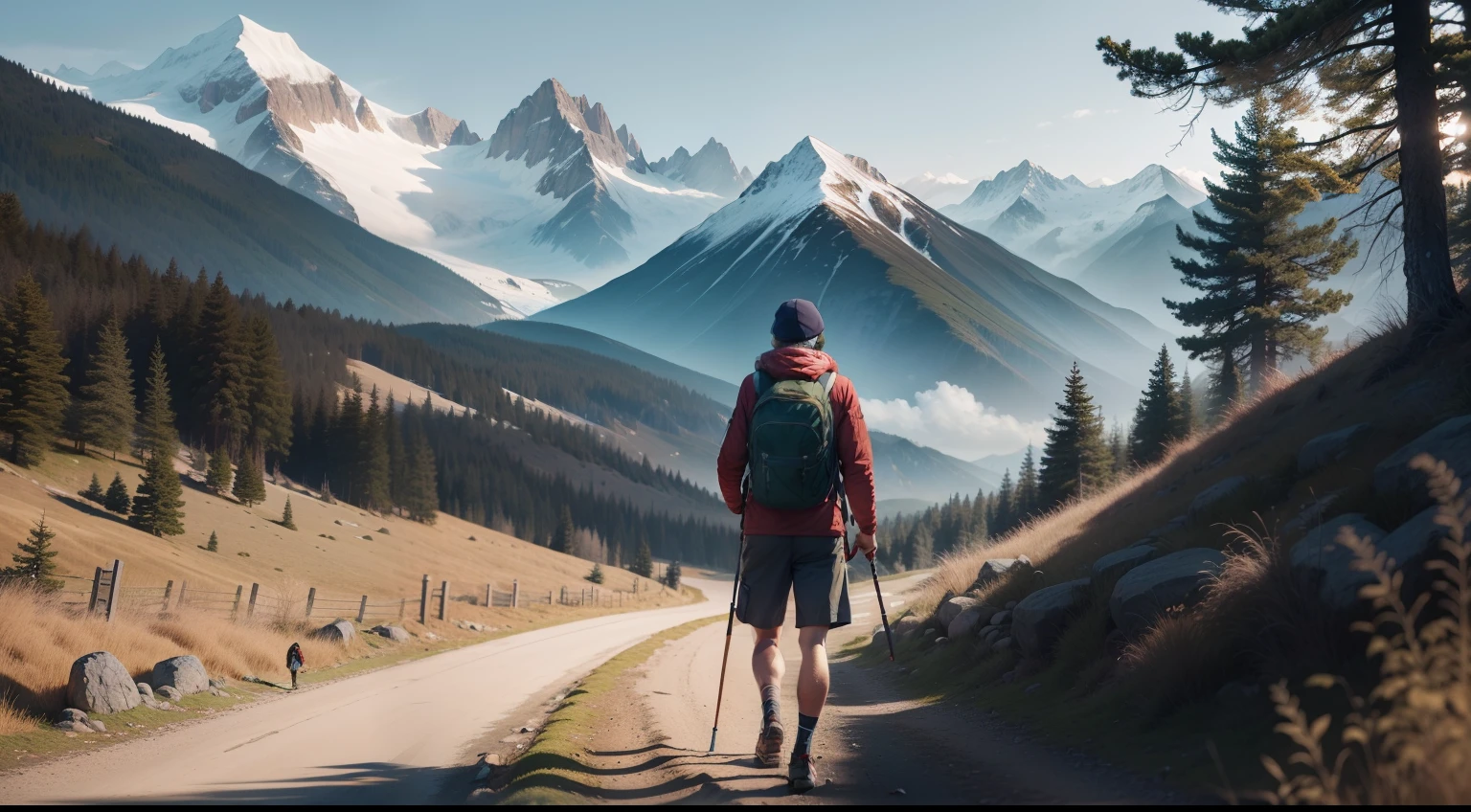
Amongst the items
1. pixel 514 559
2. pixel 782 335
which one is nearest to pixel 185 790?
pixel 782 335

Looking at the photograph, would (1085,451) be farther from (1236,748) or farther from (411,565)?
(1236,748)

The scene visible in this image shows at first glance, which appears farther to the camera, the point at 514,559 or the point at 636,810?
the point at 514,559

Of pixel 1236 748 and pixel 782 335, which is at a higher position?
pixel 782 335

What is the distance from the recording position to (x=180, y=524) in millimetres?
49500

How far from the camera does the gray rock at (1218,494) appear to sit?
10.9 metres

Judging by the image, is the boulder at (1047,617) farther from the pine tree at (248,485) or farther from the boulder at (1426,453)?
the pine tree at (248,485)

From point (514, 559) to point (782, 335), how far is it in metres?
82.0

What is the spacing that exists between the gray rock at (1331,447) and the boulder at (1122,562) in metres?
1.90

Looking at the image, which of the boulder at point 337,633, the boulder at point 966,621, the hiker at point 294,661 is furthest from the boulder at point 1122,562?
the boulder at point 337,633

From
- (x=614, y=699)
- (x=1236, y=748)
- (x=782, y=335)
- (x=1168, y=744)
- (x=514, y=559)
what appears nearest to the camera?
(x=1236, y=748)

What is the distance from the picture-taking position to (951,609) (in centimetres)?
1510

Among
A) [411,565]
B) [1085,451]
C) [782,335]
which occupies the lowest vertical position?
[411,565]

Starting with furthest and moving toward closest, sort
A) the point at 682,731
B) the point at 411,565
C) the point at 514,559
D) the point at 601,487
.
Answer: the point at 601,487, the point at 514,559, the point at 411,565, the point at 682,731

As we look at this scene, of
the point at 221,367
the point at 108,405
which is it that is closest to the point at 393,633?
the point at 108,405
